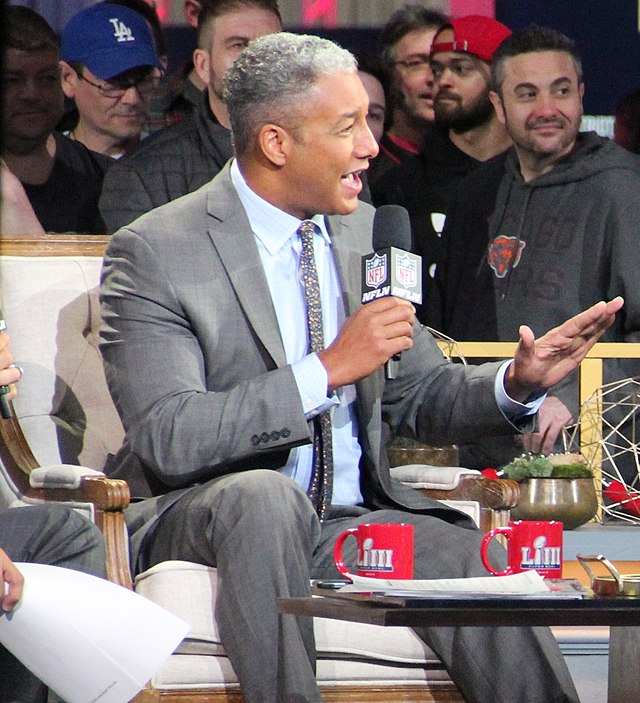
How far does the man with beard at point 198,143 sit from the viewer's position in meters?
3.91

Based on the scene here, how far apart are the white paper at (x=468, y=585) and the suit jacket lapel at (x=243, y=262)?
0.68 m

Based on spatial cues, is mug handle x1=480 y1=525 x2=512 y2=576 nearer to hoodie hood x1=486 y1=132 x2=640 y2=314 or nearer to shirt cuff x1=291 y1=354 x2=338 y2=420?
shirt cuff x1=291 y1=354 x2=338 y2=420

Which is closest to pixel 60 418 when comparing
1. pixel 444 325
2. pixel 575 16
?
pixel 444 325

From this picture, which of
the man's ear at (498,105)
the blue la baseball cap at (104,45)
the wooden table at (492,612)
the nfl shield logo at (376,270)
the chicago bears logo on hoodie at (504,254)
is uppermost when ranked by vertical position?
the blue la baseball cap at (104,45)

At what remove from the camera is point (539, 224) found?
4.29m

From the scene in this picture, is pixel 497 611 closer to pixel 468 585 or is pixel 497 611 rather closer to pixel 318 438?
pixel 468 585

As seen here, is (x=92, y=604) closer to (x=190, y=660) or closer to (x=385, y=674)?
(x=190, y=660)

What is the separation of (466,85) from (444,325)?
0.76m

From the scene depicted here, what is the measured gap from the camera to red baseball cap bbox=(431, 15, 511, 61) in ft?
14.9

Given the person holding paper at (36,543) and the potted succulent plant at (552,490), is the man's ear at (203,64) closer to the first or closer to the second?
the potted succulent plant at (552,490)

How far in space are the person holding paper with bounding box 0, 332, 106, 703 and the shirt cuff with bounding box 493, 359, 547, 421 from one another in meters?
0.78

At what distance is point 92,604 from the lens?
84.4 inches

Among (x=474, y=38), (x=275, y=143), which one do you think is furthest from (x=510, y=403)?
(x=474, y=38)

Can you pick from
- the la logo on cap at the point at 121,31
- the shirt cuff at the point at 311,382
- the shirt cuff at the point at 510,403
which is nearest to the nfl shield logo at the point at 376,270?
the shirt cuff at the point at 311,382
